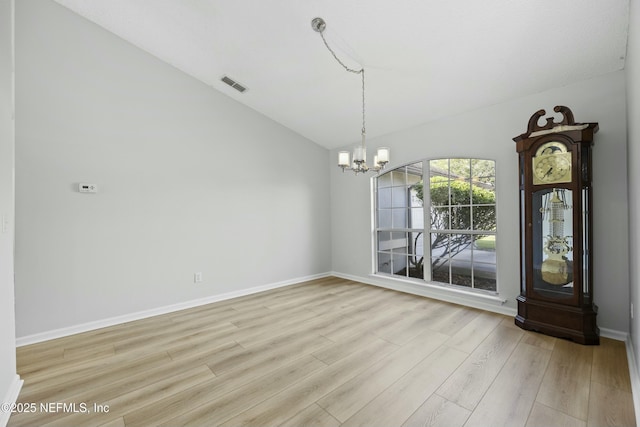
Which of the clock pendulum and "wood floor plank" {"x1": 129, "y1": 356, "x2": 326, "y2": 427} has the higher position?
the clock pendulum

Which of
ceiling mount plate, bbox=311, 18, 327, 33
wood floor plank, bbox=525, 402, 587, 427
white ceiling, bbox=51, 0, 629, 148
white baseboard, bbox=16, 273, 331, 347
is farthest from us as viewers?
white baseboard, bbox=16, 273, 331, 347

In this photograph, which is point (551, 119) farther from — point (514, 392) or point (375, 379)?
point (375, 379)

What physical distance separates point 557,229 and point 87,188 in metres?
5.04

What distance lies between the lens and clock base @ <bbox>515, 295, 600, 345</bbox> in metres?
2.59

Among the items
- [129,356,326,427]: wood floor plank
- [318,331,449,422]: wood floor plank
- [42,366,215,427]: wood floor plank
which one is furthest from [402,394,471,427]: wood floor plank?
[42,366,215,427]: wood floor plank

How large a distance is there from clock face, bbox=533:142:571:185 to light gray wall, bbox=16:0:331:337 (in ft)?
11.7

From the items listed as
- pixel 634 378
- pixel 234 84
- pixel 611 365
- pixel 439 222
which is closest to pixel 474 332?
pixel 611 365

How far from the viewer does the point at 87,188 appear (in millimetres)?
3135

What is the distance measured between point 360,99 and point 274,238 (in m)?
2.57

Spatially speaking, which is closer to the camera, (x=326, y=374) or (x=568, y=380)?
(x=568, y=380)

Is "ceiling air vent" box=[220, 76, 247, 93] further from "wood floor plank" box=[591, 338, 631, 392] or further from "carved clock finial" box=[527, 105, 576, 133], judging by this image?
"wood floor plank" box=[591, 338, 631, 392]

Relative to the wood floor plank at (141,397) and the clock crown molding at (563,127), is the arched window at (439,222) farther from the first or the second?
the wood floor plank at (141,397)

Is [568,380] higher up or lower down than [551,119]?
lower down

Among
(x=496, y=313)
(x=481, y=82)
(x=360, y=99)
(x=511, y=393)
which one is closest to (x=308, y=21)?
(x=360, y=99)
